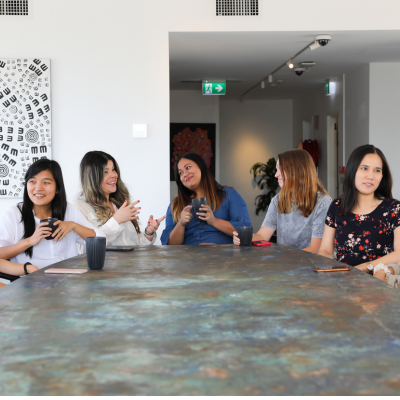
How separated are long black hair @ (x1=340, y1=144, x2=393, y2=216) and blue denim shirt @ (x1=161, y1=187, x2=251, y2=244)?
69 cm

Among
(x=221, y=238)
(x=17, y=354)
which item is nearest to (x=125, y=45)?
(x=221, y=238)

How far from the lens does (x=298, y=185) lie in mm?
2797

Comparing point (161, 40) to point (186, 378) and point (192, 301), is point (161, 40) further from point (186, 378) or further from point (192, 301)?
point (186, 378)

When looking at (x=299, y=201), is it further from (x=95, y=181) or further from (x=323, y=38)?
(x=323, y=38)

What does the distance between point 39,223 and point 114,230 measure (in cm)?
43

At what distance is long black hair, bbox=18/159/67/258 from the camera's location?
2.37 metres

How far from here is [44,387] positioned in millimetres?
747

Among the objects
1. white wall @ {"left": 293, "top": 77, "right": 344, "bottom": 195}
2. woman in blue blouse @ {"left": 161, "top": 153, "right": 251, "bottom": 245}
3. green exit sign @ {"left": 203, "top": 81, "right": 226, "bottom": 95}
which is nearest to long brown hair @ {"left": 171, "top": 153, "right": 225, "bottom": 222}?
woman in blue blouse @ {"left": 161, "top": 153, "right": 251, "bottom": 245}

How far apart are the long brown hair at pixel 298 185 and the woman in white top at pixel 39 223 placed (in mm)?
1099

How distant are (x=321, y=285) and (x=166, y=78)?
3.39 meters

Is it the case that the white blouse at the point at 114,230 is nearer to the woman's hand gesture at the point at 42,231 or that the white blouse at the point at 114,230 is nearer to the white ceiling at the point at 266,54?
the woman's hand gesture at the point at 42,231

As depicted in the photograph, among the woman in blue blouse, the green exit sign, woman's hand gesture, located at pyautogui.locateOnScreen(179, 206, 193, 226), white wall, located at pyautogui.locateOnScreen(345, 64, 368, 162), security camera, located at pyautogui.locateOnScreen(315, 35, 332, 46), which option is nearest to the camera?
woman's hand gesture, located at pyautogui.locateOnScreen(179, 206, 193, 226)

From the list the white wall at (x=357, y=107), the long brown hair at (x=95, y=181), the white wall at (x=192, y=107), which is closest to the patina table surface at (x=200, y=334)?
the long brown hair at (x=95, y=181)

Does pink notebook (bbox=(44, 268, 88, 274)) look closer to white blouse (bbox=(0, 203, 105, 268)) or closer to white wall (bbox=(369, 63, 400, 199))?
white blouse (bbox=(0, 203, 105, 268))
